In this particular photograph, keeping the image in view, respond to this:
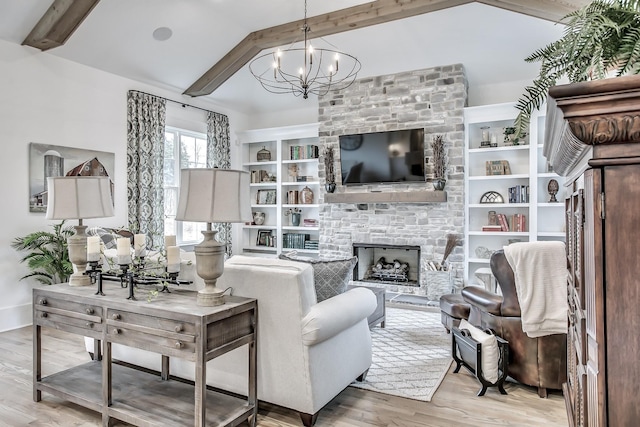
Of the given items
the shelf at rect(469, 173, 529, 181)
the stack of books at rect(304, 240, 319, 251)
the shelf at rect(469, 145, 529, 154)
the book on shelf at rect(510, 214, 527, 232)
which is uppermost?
the shelf at rect(469, 145, 529, 154)

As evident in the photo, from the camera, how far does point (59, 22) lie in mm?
4449

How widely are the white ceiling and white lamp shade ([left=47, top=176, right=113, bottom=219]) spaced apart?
286cm

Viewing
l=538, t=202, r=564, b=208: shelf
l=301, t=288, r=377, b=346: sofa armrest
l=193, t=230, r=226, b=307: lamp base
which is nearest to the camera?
l=193, t=230, r=226, b=307: lamp base

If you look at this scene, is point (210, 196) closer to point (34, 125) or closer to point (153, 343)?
point (153, 343)

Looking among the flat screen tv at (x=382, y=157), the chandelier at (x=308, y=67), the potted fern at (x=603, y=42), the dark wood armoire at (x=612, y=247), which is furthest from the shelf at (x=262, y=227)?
the dark wood armoire at (x=612, y=247)

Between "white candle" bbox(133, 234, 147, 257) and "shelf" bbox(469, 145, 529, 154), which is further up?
"shelf" bbox(469, 145, 529, 154)

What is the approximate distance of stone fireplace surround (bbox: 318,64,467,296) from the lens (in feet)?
19.1

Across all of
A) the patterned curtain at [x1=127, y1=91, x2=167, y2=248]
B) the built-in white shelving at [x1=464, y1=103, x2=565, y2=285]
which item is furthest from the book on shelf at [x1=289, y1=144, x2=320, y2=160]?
the built-in white shelving at [x1=464, y1=103, x2=565, y2=285]

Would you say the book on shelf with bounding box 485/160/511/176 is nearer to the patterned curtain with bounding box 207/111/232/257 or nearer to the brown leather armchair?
the brown leather armchair

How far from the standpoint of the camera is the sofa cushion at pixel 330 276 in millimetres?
2699

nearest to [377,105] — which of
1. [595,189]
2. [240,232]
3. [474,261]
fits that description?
[474,261]

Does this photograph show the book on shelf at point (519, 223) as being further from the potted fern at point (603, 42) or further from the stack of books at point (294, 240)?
the potted fern at point (603, 42)

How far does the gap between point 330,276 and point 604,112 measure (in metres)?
2.11

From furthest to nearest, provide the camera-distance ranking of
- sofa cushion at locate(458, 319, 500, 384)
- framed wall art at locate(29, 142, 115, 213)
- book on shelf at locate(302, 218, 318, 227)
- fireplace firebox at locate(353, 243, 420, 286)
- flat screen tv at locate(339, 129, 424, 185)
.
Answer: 1. book on shelf at locate(302, 218, 318, 227)
2. fireplace firebox at locate(353, 243, 420, 286)
3. flat screen tv at locate(339, 129, 424, 185)
4. framed wall art at locate(29, 142, 115, 213)
5. sofa cushion at locate(458, 319, 500, 384)
